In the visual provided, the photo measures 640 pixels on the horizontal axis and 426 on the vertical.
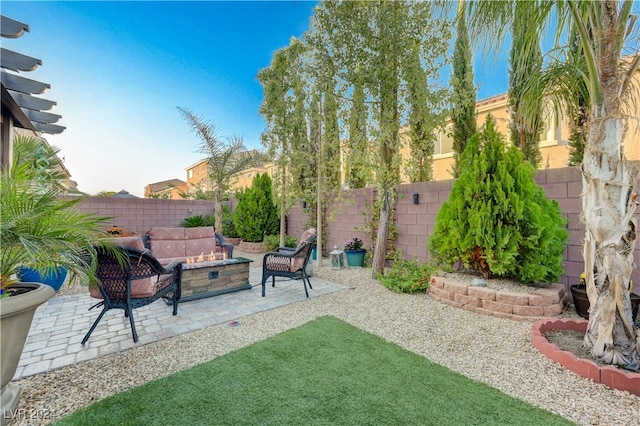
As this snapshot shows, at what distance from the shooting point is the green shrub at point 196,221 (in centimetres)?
1072

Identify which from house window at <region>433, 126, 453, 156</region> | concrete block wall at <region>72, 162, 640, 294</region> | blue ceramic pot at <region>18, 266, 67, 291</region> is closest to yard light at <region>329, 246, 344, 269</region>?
concrete block wall at <region>72, 162, 640, 294</region>

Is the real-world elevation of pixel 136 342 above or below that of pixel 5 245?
below

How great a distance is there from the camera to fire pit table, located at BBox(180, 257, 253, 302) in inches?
176

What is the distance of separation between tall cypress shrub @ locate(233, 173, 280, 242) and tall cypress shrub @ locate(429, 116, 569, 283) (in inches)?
266

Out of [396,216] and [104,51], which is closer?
[104,51]

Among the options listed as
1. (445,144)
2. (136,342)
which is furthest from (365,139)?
→ (445,144)

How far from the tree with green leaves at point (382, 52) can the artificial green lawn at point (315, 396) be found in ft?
12.9

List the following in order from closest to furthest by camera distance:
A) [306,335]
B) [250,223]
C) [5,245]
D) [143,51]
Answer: [5,245], [306,335], [143,51], [250,223]

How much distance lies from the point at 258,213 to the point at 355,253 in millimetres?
4359

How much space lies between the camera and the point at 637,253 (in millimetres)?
3625

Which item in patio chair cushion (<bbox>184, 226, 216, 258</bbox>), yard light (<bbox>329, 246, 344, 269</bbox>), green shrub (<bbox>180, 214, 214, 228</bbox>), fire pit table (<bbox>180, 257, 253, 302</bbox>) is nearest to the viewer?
fire pit table (<bbox>180, 257, 253, 302</bbox>)

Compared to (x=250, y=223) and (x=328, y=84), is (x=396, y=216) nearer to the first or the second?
(x=328, y=84)

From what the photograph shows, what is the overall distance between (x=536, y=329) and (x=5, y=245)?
4.87 meters

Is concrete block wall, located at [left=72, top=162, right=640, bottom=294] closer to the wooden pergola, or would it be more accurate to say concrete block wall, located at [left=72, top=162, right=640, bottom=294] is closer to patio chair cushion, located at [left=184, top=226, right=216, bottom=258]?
patio chair cushion, located at [left=184, top=226, right=216, bottom=258]
